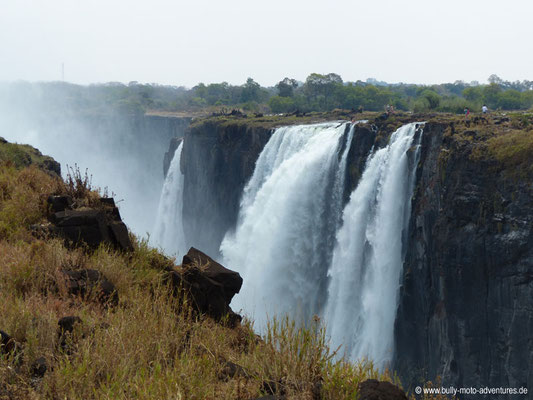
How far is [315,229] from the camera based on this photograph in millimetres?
29516

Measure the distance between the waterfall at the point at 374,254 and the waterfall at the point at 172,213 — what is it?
30.2 metres

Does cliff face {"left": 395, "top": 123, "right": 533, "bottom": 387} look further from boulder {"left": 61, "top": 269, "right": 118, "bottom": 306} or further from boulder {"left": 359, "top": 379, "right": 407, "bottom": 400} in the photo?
Result: boulder {"left": 359, "top": 379, "right": 407, "bottom": 400}

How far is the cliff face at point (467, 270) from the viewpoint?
16.8 m

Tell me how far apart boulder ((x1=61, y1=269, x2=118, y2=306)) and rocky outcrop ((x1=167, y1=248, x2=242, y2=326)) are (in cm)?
72

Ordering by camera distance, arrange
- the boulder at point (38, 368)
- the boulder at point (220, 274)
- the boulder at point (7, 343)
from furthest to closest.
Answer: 1. the boulder at point (220, 274)
2. the boulder at point (7, 343)
3. the boulder at point (38, 368)

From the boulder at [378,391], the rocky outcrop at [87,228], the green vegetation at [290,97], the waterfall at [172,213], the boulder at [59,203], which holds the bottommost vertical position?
the waterfall at [172,213]

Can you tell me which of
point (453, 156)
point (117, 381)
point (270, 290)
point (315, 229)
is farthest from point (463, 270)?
point (117, 381)

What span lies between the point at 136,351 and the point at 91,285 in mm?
1700

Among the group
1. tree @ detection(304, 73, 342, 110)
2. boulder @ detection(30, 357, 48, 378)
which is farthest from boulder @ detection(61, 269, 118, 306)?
tree @ detection(304, 73, 342, 110)

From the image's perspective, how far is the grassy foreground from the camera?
347 cm

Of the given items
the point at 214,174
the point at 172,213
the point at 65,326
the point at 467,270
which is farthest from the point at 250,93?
the point at 65,326

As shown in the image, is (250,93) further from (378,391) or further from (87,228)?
(378,391)

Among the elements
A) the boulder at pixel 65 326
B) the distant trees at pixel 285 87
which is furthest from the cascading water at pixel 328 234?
the distant trees at pixel 285 87

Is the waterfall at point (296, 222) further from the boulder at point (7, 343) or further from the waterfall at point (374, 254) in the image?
the boulder at point (7, 343)
